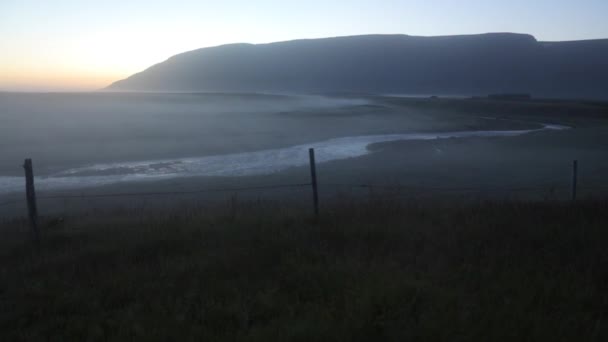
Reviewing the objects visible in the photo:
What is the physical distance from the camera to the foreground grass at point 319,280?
4379 mm

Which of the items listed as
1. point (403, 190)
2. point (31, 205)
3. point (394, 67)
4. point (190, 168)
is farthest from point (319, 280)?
point (394, 67)

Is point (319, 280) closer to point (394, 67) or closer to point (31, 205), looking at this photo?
point (31, 205)

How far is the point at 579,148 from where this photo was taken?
→ 26.7 m

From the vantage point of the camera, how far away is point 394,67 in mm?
129875

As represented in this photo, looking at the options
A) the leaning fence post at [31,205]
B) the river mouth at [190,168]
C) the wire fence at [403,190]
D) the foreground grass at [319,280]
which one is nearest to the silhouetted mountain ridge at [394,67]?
the river mouth at [190,168]

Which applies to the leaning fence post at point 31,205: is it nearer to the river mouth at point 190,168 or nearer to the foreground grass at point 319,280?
the foreground grass at point 319,280

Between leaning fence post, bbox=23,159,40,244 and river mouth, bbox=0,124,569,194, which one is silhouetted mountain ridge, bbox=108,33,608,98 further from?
leaning fence post, bbox=23,159,40,244

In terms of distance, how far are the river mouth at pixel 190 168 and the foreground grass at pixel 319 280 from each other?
40.4 ft

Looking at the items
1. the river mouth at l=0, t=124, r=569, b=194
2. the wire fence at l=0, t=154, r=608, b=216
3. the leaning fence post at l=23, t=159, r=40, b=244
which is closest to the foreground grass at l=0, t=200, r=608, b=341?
the leaning fence post at l=23, t=159, r=40, b=244

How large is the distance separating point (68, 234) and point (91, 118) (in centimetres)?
3753

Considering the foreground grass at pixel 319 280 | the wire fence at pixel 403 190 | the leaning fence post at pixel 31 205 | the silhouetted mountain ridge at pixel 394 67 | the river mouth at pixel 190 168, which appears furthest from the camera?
the silhouetted mountain ridge at pixel 394 67

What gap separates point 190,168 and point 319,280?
1799 cm

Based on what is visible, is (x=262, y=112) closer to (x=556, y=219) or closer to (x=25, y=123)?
(x=25, y=123)

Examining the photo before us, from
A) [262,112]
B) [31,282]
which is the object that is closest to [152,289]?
[31,282]
